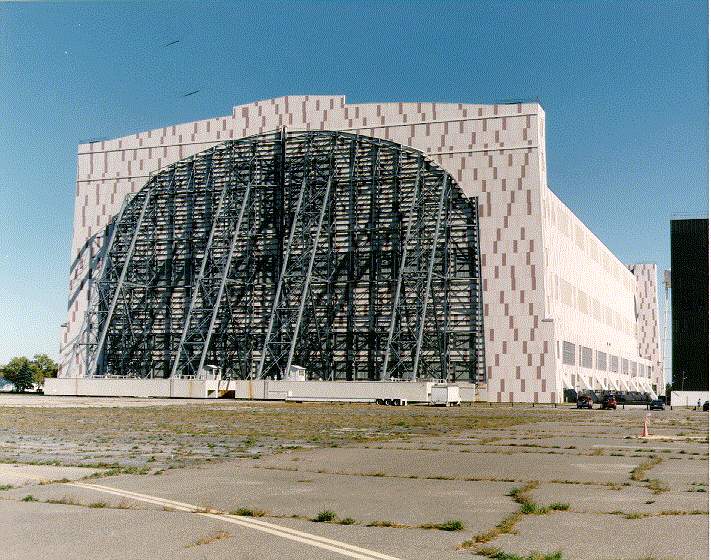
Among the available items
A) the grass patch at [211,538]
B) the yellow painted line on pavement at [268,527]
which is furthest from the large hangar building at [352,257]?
the grass patch at [211,538]

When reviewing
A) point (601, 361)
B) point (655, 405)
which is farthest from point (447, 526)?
point (601, 361)

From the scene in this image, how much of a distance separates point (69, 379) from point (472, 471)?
6656 centimetres

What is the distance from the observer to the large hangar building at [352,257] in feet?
238

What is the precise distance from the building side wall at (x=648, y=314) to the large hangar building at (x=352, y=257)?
68.3 meters

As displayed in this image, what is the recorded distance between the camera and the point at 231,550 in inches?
353

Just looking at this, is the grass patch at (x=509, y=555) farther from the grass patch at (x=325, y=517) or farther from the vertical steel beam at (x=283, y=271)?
the vertical steel beam at (x=283, y=271)

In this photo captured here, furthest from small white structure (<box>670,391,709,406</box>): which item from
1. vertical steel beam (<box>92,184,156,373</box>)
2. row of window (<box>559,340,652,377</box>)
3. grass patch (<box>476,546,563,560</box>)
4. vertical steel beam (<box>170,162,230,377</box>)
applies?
grass patch (<box>476,546,563,560</box>)

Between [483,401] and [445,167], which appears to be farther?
[445,167]

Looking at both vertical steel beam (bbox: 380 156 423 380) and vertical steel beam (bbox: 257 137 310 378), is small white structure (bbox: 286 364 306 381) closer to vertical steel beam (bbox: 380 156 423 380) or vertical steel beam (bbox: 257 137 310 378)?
vertical steel beam (bbox: 257 137 310 378)

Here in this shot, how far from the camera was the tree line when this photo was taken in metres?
142

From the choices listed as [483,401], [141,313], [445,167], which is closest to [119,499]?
[483,401]

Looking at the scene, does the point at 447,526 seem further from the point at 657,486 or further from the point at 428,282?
the point at 428,282

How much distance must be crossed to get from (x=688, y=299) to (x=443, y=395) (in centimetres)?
6049

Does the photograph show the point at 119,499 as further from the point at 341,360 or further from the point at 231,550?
the point at 341,360
